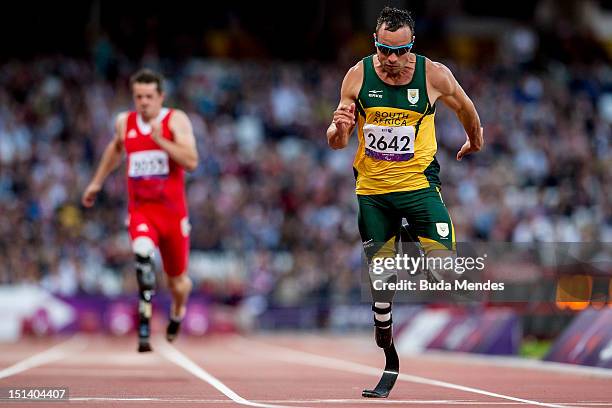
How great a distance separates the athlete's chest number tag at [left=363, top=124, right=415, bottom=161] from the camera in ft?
28.7

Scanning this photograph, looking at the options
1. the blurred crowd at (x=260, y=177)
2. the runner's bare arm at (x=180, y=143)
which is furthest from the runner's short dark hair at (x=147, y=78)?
the blurred crowd at (x=260, y=177)

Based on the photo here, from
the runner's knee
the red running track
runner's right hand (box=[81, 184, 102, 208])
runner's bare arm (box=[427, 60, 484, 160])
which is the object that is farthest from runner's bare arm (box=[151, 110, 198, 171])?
runner's bare arm (box=[427, 60, 484, 160])

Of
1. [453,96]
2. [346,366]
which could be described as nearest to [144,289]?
[346,366]

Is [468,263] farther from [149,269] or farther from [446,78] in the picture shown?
[149,269]

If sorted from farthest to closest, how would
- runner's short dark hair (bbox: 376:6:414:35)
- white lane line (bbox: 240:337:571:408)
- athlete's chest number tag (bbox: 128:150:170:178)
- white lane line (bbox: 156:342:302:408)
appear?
athlete's chest number tag (bbox: 128:150:170:178) < white lane line (bbox: 240:337:571:408) < runner's short dark hair (bbox: 376:6:414:35) < white lane line (bbox: 156:342:302:408)

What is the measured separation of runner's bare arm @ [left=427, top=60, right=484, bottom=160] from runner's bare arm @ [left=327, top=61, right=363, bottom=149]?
1.68ft

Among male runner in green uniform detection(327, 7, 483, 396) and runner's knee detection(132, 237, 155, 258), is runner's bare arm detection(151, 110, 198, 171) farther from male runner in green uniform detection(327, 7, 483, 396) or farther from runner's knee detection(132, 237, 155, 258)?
male runner in green uniform detection(327, 7, 483, 396)

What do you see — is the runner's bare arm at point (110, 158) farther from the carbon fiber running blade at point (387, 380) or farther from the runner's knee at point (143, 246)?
the carbon fiber running blade at point (387, 380)

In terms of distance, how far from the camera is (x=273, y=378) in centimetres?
1145

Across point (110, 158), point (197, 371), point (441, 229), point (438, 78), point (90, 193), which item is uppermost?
point (438, 78)

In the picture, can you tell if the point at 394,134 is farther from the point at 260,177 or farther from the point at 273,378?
the point at 260,177

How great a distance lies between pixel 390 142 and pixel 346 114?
1.88 ft

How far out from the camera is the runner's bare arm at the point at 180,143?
12.0m

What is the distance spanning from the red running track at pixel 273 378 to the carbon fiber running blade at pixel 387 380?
92 mm
